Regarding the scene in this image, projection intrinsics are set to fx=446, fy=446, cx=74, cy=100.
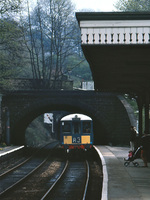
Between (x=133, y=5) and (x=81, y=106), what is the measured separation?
1363 centimetres

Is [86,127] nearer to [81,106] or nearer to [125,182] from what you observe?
[81,106]

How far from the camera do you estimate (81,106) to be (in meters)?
39.3

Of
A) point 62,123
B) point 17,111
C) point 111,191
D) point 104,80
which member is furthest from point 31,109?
point 111,191

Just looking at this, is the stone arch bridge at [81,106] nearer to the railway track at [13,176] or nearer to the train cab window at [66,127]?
the train cab window at [66,127]

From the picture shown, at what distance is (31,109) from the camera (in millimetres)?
38781

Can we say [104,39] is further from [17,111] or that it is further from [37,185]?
[17,111]

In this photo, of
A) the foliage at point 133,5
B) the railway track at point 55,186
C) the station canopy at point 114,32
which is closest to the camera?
the station canopy at point 114,32

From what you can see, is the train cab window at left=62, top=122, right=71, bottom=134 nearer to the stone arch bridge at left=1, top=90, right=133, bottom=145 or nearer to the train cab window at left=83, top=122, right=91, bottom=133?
the train cab window at left=83, top=122, right=91, bottom=133

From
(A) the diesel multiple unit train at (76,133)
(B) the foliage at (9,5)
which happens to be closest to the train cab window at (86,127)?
(A) the diesel multiple unit train at (76,133)

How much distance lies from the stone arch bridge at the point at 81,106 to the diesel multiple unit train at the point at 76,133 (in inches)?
320

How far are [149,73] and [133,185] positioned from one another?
13.4 ft

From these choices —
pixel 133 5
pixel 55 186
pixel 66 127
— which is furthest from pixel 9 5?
pixel 55 186

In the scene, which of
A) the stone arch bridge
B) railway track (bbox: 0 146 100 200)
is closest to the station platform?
railway track (bbox: 0 146 100 200)

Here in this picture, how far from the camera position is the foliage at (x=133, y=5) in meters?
46.0
